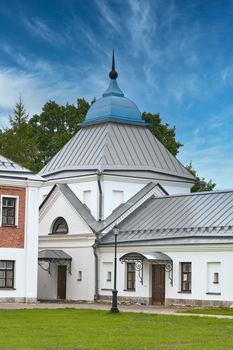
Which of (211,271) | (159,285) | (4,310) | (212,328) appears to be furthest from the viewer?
(159,285)

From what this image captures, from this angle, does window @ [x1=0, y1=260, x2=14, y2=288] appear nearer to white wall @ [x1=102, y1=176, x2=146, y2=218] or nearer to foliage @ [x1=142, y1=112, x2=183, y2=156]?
white wall @ [x1=102, y1=176, x2=146, y2=218]

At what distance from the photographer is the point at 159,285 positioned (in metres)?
40.2

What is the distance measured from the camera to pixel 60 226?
154ft

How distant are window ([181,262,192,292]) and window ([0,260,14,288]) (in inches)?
321

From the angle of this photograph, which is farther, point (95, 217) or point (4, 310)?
point (95, 217)

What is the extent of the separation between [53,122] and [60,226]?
27276 millimetres

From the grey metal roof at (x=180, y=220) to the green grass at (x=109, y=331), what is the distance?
9189 mm

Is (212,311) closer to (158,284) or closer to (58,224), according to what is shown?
(158,284)

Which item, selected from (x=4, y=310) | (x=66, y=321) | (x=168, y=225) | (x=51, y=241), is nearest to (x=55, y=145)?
(x=51, y=241)

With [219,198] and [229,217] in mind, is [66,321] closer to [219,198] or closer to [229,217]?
[229,217]

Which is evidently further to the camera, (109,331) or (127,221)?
(127,221)

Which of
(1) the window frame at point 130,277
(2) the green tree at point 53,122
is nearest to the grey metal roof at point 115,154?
(1) the window frame at point 130,277

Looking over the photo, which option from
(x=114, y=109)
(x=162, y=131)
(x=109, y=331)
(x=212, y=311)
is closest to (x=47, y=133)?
(x=162, y=131)

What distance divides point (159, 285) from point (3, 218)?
27.3 feet
